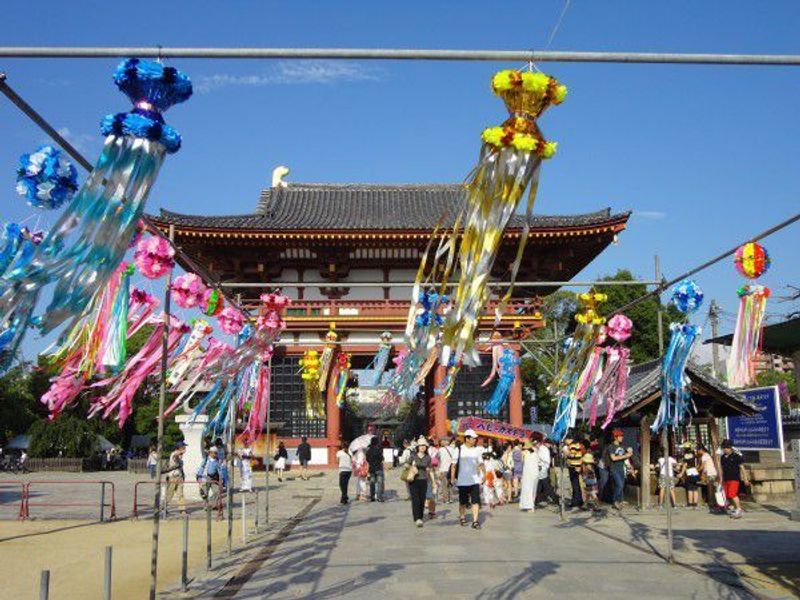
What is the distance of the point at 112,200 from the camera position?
180 inches

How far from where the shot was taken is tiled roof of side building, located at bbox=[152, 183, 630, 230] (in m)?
25.4

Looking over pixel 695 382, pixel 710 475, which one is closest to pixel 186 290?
pixel 695 382

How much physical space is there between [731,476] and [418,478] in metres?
6.55

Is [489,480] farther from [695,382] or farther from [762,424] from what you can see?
[762,424]

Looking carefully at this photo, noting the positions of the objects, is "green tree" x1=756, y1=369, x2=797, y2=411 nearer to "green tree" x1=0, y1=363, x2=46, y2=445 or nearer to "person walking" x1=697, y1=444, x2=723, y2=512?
"person walking" x1=697, y1=444, x2=723, y2=512

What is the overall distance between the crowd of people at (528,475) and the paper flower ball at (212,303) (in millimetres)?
5074

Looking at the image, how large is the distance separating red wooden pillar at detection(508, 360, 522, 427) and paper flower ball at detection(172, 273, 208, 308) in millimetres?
18450

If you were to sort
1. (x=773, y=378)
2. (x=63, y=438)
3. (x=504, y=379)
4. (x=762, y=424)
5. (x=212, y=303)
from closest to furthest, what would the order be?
(x=212, y=303)
(x=762, y=424)
(x=504, y=379)
(x=63, y=438)
(x=773, y=378)

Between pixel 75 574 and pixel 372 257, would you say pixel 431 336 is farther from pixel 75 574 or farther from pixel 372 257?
pixel 372 257

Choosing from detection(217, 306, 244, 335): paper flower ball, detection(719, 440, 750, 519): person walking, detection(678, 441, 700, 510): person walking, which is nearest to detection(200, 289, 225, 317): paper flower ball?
detection(217, 306, 244, 335): paper flower ball

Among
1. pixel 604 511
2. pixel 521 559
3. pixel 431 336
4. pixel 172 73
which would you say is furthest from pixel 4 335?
pixel 604 511

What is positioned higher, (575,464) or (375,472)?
(575,464)

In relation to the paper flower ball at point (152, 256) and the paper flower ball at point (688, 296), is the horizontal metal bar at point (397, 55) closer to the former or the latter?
the paper flower ball at point (152, 256)

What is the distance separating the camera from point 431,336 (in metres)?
6.92
